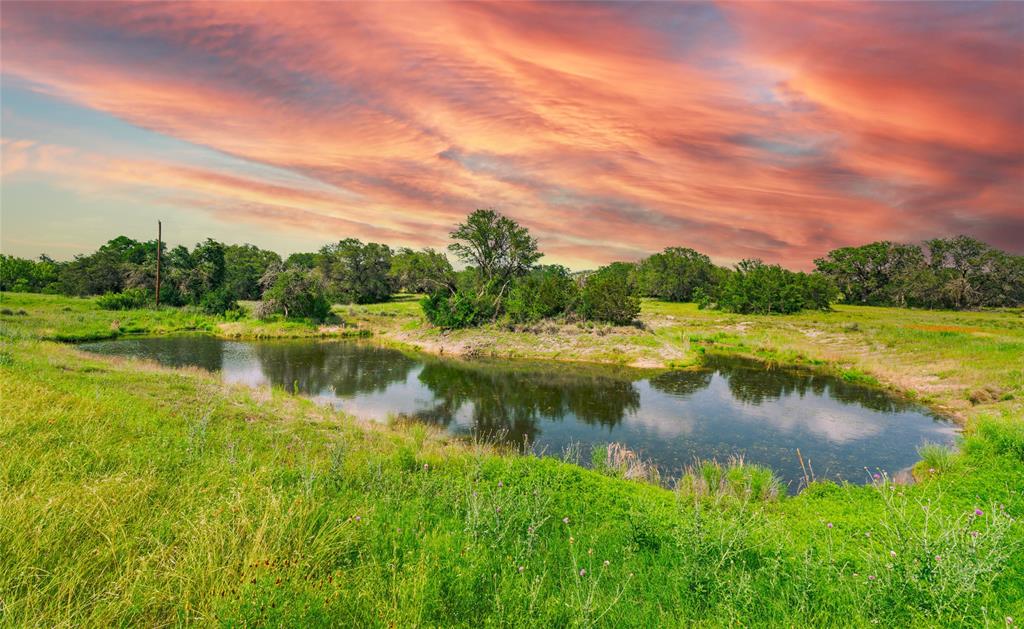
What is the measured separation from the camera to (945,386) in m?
23.3

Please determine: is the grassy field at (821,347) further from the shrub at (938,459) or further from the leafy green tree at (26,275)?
the leafy green tree at (26,275)

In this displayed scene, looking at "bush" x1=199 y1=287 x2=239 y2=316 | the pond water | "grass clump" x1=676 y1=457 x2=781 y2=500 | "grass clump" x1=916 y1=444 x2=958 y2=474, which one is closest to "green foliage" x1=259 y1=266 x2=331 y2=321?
"bush" x1=199 y1=287 x2=239 y2=316

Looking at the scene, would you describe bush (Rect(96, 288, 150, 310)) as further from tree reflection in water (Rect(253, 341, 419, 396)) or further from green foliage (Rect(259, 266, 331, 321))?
tree reflection in water (Rect(253, 341, 419, 396))

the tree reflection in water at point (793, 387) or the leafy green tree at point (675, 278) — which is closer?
the tree reflection in water at point (793, 387)

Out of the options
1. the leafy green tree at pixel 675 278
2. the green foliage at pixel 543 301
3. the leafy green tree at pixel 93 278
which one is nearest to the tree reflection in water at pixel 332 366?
the green foliage at pixel 543 301

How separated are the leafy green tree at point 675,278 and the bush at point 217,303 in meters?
74.9

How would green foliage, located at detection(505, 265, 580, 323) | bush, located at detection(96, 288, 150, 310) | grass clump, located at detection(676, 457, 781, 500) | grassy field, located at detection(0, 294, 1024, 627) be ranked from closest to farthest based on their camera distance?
grassy field, located at detection(0, 294, 1024, 627), grass clump, located at detection(676, 457, 781, 500), green foliage, located at detection(505, 265, 580, 323), bush, located at detection(96, 288, 150, 310)

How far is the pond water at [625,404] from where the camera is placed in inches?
602

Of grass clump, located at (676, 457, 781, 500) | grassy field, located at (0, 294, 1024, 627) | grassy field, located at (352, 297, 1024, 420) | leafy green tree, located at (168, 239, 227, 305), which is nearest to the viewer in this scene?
grassy field, located at (0, 294, 1024, 627)

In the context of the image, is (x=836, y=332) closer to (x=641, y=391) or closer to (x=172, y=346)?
(x=641, y=391)

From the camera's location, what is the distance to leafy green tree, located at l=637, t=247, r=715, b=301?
293 feet

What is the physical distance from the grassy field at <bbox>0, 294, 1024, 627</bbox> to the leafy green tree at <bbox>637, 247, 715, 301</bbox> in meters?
81.2

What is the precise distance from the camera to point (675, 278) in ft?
293

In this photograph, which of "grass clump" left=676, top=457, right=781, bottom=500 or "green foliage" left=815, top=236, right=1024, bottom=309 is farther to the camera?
"green foliage" left=815, top=236, right=1024, bottom=309
